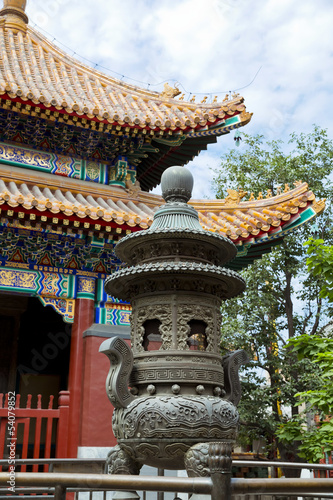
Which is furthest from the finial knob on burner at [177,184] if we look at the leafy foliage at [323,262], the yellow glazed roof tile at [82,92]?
the yellow glazed roof tile at [82,92]

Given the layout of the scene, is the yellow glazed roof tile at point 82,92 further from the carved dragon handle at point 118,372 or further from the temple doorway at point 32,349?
the carved dragon handle at point 118,372

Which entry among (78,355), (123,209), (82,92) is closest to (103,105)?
(82,92)

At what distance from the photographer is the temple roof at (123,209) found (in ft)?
20.8

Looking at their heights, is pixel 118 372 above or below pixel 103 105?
below

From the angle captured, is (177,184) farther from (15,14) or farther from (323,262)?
(15,14)

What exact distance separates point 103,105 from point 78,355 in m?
4.42

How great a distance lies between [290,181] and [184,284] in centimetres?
1167

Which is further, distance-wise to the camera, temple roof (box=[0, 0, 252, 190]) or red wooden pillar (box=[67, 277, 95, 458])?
temple roof (box=[0, 0, 252, 190])

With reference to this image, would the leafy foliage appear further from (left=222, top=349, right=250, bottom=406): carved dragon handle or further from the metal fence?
the metal fence

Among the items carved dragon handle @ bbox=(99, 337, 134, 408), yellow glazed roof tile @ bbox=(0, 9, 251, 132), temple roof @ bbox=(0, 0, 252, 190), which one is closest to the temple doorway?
temple roof @ bbox=(0, 0, 252, 190)

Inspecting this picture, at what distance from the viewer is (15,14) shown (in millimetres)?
10367

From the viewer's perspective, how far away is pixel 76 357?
7000mm

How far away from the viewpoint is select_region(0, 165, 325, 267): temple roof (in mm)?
6336

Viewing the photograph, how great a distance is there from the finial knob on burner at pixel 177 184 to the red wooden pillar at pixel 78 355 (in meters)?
3.04
